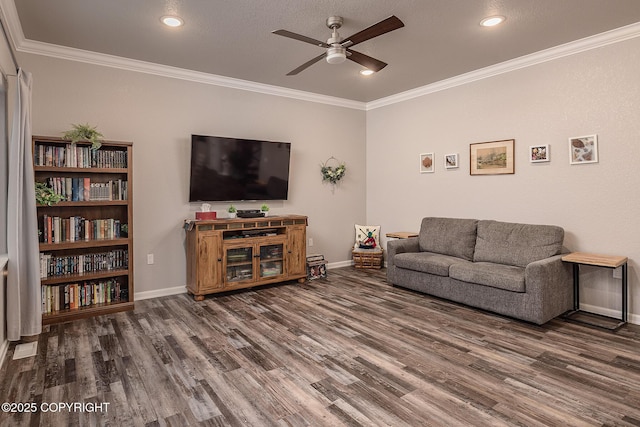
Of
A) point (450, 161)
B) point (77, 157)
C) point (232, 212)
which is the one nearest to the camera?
point (77, 157)

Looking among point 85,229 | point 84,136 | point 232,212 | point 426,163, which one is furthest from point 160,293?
point 426,163

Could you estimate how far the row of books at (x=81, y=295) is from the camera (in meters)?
3.58

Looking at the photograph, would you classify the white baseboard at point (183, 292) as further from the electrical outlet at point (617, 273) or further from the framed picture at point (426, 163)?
the framed picture at point (426, 163)

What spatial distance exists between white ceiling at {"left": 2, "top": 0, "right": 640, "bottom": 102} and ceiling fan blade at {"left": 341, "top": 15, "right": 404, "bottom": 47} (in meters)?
0.26

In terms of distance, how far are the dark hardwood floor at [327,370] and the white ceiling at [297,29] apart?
273 centimetres

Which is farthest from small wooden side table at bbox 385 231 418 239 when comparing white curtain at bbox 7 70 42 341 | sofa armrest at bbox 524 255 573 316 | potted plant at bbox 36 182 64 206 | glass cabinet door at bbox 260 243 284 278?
white curtain at bbox 7 70 42 341

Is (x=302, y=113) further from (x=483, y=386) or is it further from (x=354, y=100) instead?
(x=483, y=386)

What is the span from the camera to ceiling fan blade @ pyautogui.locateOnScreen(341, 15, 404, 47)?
2.71 meters

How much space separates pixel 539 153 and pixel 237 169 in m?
3.57

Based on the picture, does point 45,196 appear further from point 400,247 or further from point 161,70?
point 400,247

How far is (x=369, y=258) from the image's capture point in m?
5.89

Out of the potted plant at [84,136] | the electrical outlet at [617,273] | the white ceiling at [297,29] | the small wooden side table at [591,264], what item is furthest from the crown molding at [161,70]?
the electrical outlet at [617,273]

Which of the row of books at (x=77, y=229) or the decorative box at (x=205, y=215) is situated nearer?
the row of books at (x=77, y=229)

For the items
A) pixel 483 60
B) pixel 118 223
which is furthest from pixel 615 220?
pixel 118 223
